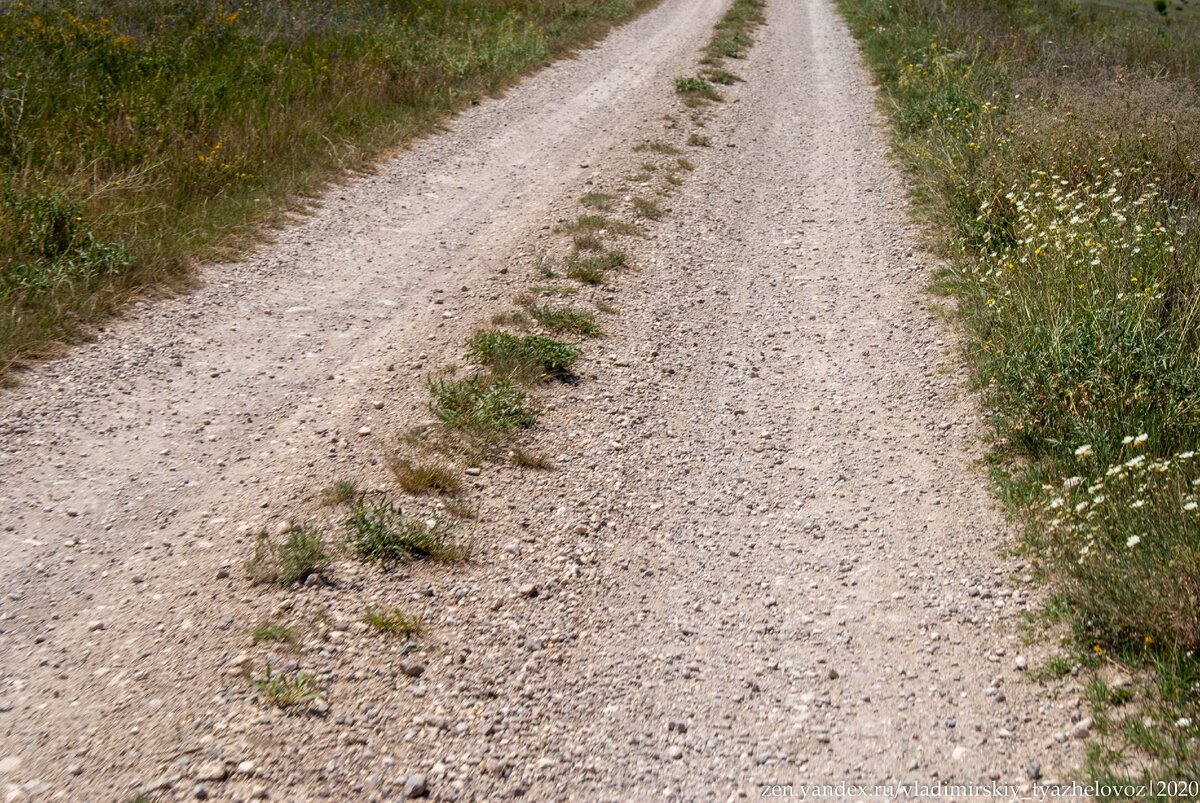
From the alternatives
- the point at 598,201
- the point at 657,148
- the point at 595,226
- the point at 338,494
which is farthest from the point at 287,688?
the point at 657,148

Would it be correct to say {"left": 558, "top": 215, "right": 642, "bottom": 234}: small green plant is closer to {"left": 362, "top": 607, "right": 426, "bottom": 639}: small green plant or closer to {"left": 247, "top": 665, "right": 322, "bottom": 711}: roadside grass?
{"left": 362, "top": 607, "right": 426, "bottom": 639}: small green plant

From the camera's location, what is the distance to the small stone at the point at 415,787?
3277 mm

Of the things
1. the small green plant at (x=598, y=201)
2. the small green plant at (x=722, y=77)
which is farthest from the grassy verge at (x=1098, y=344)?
the small green plant at (x=722, y=77)

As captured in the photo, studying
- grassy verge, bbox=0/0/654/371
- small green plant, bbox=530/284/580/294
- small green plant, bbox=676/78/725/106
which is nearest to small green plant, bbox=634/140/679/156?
grassy verge, bbox=0/0/654/371

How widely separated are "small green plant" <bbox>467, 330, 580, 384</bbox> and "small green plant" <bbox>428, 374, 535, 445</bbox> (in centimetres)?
15

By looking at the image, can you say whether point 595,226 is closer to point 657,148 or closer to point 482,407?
point 657,148

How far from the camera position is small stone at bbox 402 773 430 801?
129 inches

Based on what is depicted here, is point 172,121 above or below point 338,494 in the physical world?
above

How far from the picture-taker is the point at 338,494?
4.77 m

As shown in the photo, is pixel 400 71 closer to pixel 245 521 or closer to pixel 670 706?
pixel 245 521

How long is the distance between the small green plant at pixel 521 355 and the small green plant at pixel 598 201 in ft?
10.8

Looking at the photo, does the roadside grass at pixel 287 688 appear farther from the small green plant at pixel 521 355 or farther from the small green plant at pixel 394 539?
the small green plant at pixel 521 355

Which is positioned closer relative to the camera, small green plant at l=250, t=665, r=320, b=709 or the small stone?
the small stone

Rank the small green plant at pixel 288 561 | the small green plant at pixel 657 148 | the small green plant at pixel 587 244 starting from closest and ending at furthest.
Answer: the small green plant at pixel 288 561, the small green plant at pixel 587 244, the small green plant at pixel 657 148
